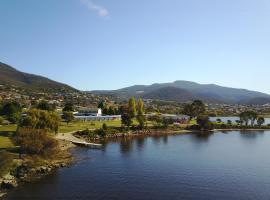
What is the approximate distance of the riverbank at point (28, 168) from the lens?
46494 mm

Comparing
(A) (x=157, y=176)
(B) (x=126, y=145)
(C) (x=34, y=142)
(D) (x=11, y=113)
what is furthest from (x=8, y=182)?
(D) (x=11, y=113)

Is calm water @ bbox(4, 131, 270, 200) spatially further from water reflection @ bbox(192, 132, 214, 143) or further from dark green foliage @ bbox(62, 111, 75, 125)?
dark green foliage @ bbox(62, 111, 75, 125)

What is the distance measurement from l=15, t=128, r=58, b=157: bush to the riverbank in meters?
1.79

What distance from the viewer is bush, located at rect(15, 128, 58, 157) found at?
59.8 meters

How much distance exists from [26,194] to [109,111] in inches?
4613

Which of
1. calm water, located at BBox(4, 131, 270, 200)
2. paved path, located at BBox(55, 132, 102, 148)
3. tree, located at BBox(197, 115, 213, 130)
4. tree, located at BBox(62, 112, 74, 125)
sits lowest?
calm water, located at BBox(4, 131, 270, 200)

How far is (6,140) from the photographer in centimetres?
7294

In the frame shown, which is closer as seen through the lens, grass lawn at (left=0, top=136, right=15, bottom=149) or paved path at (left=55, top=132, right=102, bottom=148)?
grass lawn at (left=0, top=136, right=15, bottom=149)

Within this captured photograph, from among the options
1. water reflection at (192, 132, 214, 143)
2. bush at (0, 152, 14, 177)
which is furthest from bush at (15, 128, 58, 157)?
water reflection at (192, 132, 214, 143)

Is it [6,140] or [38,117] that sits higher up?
[38,117]

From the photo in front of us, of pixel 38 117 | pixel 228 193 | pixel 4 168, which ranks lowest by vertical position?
pixel 228 193

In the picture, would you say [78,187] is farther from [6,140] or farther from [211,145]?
[211,145]

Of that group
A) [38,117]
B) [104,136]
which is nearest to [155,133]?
[104,136]

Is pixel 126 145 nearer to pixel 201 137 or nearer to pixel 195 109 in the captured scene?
pixel 201 137
